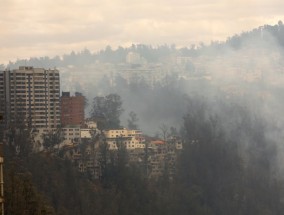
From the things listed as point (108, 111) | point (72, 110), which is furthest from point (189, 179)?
point (108, 111)

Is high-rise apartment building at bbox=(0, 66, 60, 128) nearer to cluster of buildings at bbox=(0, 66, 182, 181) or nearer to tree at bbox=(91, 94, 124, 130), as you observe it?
cluster of buildings at bbox=(0, 66, 182, 181)

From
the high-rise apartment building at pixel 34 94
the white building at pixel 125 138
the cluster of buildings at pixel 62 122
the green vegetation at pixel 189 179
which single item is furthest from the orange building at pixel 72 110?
the green vegetation at pixel 189 179

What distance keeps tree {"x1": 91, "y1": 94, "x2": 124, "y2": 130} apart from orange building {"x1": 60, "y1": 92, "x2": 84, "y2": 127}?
49.3 inches

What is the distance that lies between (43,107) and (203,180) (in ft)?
27.8

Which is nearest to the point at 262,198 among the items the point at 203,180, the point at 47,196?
the point at 203,180

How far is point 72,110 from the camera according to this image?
→ 56.2m

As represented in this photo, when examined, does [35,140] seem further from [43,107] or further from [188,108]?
[188,108]

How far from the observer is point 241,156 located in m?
52.5

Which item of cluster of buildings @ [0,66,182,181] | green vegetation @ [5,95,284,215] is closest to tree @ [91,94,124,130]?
cluster of buildings @ [0,66,182,181]

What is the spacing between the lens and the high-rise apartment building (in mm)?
51656

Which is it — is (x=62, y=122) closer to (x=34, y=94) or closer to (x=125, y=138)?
(x=34, y=94)

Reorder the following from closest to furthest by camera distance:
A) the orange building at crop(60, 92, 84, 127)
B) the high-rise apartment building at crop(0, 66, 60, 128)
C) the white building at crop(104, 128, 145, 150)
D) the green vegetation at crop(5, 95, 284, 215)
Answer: the green vegetation at crop(5, 95, 284, 215) < the white building at crop(104, 128, 145, 150) < the high-rise apartment building at crop(0, 66, 60, 128) < the orange building at crop(60, 92, 84, 127)

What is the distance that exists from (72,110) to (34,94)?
2.29 m

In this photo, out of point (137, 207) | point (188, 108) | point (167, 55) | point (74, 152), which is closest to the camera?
point (137, 207)
